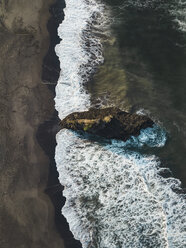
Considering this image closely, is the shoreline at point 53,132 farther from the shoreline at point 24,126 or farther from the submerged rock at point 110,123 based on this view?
the submerged rock at point 110,123

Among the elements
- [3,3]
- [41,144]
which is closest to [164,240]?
[41,144]

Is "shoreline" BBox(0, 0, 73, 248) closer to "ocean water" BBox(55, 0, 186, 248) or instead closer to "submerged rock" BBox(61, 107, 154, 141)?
"ocean water" BBox(55, 0, 186, 248)

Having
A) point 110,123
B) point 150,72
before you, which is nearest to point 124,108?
point 110,123

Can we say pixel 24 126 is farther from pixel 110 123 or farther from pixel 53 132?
pixel 110 123

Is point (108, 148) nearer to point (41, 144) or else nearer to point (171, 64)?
point (41, 144)

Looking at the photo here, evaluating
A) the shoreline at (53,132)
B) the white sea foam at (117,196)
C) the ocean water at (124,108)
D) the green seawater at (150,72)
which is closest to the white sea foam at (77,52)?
→ the ocean water at (124,108)

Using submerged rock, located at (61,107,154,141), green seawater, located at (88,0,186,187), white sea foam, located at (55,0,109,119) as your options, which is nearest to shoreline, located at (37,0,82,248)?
white sea foam, located at (55,0,109,119)
